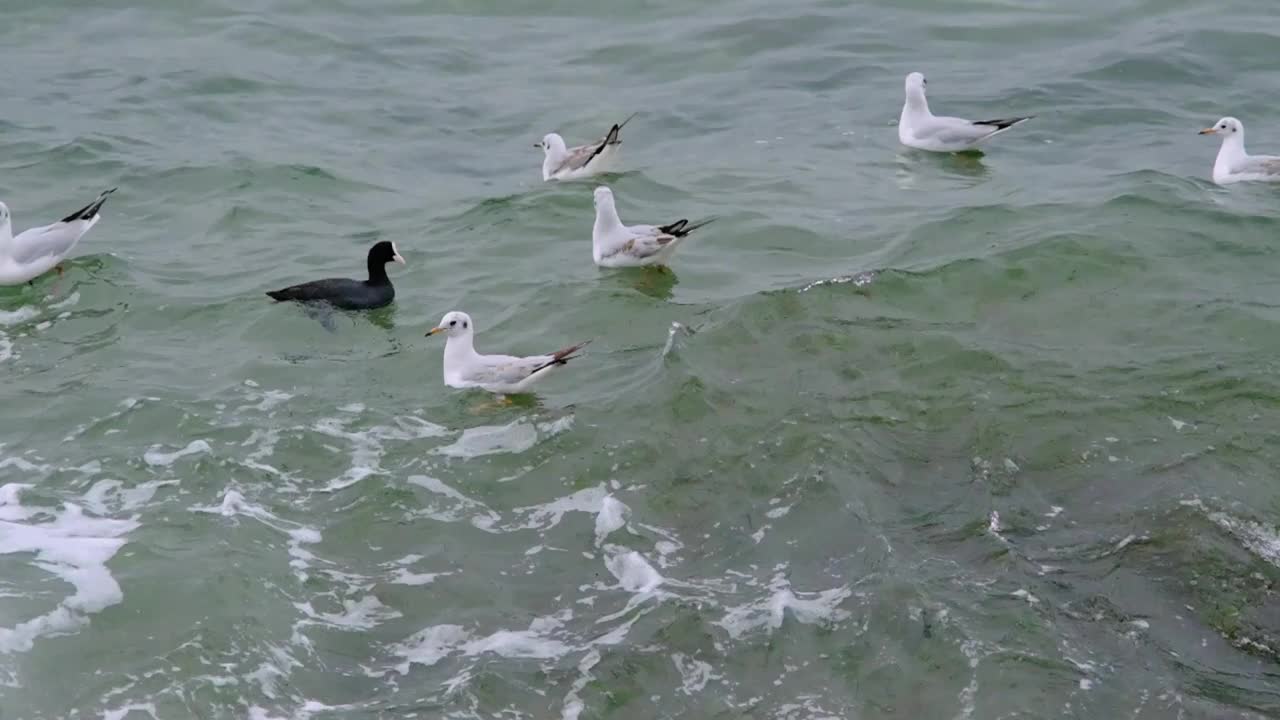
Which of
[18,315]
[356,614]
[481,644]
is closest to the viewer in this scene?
[481,644]

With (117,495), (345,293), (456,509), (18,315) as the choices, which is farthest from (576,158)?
(117,495)

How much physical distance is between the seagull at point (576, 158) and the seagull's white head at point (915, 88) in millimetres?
3141

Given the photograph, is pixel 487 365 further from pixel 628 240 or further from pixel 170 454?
pixel 628 240

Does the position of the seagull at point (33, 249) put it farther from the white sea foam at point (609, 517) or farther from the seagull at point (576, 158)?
the white sea foam at point (609, 517)

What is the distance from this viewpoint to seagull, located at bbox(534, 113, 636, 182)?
1533 cm

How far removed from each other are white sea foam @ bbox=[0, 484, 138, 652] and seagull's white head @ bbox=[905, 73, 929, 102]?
10112 millimetres

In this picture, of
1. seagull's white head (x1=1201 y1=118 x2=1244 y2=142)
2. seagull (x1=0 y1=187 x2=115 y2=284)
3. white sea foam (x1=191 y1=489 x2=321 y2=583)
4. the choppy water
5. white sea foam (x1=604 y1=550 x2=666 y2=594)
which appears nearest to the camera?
the choppy water

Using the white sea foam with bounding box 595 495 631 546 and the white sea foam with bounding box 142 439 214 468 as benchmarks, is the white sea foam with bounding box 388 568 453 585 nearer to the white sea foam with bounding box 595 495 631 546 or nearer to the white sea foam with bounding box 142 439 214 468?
the white sea foam with bounding box 595 495 631 546

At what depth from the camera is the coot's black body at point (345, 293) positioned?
1224 centimetres

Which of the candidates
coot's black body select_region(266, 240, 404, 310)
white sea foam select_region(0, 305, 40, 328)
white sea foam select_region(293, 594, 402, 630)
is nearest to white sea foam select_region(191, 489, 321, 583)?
white sea foam select_region(293, 594, 402, 630)

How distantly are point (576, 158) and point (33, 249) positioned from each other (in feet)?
16.8

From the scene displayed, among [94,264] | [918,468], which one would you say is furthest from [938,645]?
[94,264]

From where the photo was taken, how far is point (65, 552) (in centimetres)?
832

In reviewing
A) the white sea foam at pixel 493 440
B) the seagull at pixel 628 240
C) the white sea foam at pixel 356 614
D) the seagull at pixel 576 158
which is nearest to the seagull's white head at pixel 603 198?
the seagull at pixel 628 240
